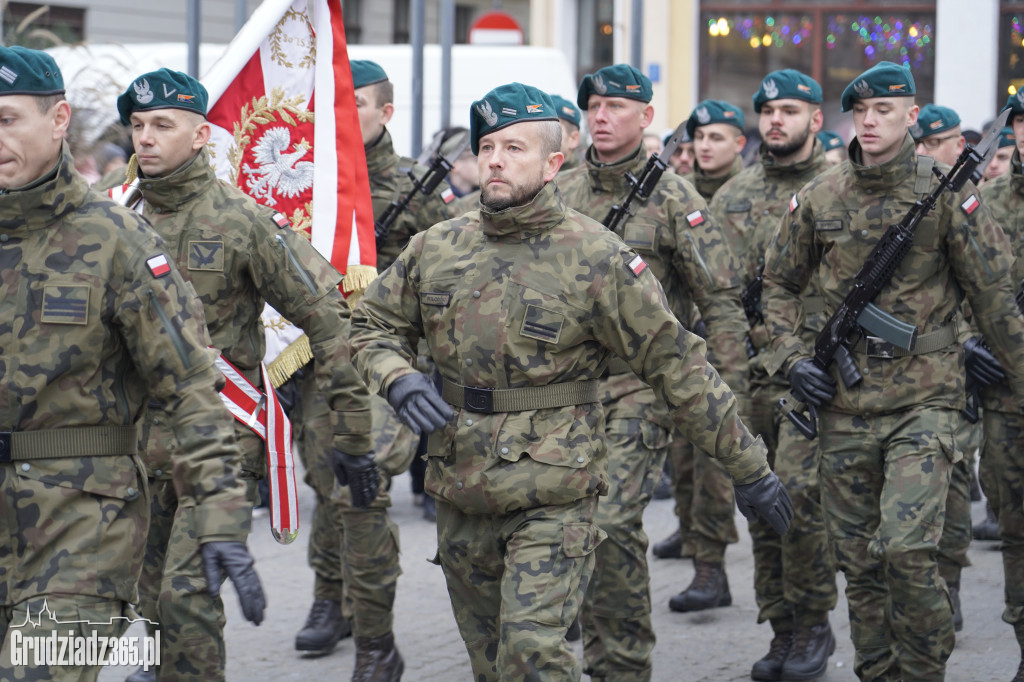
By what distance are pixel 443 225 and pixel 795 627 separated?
9.09 feet

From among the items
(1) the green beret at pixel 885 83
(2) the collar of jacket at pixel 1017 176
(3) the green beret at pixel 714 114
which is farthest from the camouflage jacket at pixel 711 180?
(1) the green beret at pixel 885 83

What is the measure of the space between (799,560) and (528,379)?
243 cm

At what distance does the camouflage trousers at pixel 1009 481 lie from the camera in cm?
626

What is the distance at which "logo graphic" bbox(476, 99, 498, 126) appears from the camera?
4551mm

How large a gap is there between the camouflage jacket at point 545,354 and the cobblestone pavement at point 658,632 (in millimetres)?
2070

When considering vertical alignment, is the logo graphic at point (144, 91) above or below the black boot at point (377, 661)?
above

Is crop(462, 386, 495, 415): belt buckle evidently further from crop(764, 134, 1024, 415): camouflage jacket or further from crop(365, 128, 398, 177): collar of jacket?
crop(365, 128, 398, 177): collar of jacket

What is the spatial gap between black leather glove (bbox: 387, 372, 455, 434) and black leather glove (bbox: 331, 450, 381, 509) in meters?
0.91

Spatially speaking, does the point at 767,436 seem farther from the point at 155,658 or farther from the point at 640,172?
the point at 155,658

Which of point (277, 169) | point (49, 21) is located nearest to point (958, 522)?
point (277, 169)

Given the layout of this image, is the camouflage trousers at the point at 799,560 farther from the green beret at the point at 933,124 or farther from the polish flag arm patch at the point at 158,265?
the polish flag arm patch at the point at 158,265

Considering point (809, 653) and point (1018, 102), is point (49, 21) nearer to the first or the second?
point (1018, 102)

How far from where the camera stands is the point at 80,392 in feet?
12.4

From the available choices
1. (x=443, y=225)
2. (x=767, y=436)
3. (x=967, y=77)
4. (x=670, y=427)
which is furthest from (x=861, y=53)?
(x=443, y=225)
